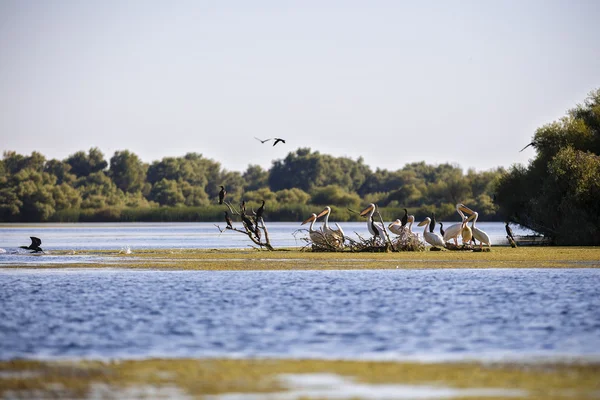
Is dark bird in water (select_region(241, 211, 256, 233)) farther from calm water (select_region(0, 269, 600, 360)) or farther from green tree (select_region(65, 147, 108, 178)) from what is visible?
green tree (select_region(65, 147, 108, 178))

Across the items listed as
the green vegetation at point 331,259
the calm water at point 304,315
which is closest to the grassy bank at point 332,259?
the green vegetation at point 331,259

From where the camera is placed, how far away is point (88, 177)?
10912 cm

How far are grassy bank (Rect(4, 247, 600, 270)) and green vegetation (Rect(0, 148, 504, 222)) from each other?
35172mm

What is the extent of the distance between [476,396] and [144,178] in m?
108

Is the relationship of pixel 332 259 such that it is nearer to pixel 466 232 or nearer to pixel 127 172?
pixel 466 232

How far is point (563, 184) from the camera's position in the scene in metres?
35.9

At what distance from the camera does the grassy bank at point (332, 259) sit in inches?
925

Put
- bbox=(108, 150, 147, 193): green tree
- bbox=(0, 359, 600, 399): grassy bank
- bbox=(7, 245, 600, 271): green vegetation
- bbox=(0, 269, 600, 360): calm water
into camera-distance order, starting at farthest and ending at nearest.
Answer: bbox=(108, 150, 147, 193): green tree → bbox=(7, 245, 600, 271): green vegetation → bbox=(0, 269, 600, 360): calm water → bbox=(0, 359, 600, 399): grassy bank

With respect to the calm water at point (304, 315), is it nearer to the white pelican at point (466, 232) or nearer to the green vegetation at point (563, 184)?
the white pelican at point (466, 232)

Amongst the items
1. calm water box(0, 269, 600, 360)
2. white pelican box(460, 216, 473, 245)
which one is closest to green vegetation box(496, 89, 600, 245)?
white pelican box(460, 216, 473, 245)

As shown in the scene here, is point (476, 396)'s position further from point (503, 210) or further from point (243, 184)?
point (243, 184)

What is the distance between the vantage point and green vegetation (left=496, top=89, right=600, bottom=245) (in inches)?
1368

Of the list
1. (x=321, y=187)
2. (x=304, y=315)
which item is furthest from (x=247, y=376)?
(x=321, y=187)

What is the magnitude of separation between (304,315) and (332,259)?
1256 cm
